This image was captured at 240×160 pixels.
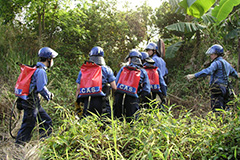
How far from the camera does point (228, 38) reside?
→ 8.99m

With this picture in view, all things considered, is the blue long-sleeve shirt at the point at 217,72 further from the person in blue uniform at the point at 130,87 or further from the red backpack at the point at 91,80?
the red backpack at the point at 91,80

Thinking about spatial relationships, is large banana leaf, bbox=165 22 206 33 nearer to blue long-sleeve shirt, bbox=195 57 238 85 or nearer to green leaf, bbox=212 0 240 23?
green leaf, bbox=212 0 240 23

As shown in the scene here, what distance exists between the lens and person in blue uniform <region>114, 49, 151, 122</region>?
16.5ft

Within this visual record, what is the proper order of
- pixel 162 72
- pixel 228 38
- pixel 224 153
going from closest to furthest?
pixel 224 153 → pixel 162 72 → pixel 228 38

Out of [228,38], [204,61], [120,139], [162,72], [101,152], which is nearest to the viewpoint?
[101,152]

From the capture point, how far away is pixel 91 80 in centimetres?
443

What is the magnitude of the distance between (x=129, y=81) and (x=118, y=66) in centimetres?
686

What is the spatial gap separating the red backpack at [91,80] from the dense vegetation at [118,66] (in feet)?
2.13

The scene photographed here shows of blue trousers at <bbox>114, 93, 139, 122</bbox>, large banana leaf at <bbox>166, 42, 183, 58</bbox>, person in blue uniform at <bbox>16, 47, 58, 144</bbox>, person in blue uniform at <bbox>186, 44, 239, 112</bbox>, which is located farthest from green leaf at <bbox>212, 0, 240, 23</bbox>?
person in blue uniform at <bbox>16, 47, 58, 144</bbox>

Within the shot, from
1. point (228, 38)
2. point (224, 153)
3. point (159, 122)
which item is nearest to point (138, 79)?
point (159, 122)

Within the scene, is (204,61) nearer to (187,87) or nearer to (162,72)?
(187,87)

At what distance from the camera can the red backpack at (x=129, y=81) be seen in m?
5.01

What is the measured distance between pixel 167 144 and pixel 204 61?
8671 millimetres

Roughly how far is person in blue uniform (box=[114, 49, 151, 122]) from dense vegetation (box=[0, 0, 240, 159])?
3.12 feet
